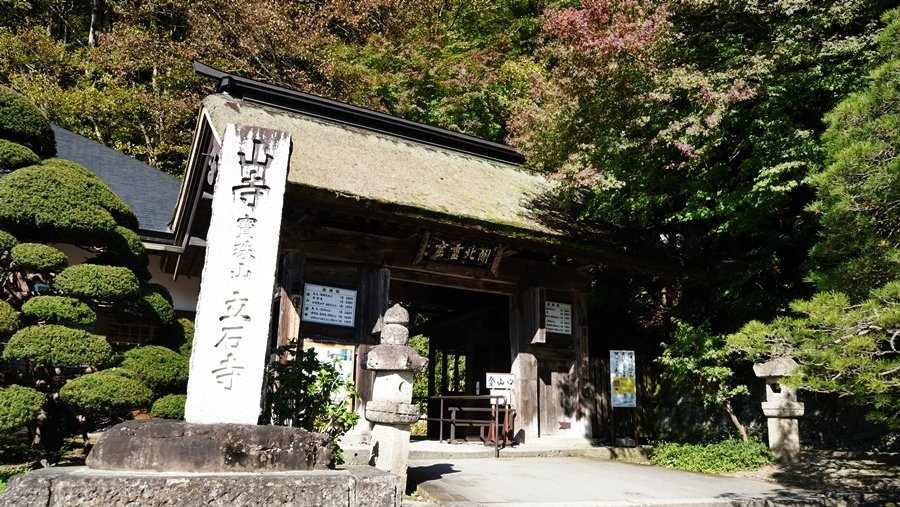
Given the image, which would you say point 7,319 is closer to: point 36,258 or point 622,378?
point 36,258

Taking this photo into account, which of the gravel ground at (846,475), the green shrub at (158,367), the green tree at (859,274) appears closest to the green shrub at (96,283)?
the green shrub at (158,367)

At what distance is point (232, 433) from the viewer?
381cm

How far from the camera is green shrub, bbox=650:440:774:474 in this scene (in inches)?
327

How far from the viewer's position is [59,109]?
17750mm

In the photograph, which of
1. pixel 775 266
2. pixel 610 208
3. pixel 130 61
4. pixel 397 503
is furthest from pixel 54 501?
pixel 130 61

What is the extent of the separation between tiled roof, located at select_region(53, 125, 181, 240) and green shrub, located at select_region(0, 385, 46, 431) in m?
5.32

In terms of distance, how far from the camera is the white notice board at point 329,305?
8.78 meters

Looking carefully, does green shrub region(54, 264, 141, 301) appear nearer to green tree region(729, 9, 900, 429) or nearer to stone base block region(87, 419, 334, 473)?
stone base block region(87, 419, 334, 473)

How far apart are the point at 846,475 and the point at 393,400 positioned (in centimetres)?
620

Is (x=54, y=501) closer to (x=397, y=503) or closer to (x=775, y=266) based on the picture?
(x=397, y=503)

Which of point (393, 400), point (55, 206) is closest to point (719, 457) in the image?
point (393, 400)

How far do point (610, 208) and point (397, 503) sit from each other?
7.08 meters

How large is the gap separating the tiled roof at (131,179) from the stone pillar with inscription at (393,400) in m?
6.87

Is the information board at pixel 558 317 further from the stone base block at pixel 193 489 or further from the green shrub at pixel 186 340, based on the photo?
the stone base block at pixel 193 489
